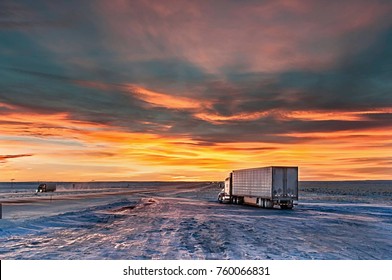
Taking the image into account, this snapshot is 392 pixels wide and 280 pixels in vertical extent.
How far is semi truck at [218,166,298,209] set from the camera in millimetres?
44750

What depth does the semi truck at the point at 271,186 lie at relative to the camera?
44750mm

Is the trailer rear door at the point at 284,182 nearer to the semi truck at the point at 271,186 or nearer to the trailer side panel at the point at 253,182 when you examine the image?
the semi truck at the point at 271,186

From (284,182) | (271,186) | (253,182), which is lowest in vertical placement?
(271,186)

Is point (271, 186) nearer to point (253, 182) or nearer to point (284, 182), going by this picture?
point (284, 182)

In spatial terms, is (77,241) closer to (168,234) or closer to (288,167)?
(168,234)

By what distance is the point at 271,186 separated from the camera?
44.6 meters

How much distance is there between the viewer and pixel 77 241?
1961 centimetres

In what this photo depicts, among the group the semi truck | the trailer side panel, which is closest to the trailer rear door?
the semi truck

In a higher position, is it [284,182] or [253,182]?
[284,182]

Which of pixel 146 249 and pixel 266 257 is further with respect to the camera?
pixel 146 249

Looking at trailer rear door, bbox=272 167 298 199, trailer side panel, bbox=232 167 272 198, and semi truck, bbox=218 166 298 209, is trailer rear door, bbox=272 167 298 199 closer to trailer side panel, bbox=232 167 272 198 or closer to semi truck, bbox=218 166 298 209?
semi truck, bbox=218 166 298 209

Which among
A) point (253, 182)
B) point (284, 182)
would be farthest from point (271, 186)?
point (253, 182)

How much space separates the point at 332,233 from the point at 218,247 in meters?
9.22
